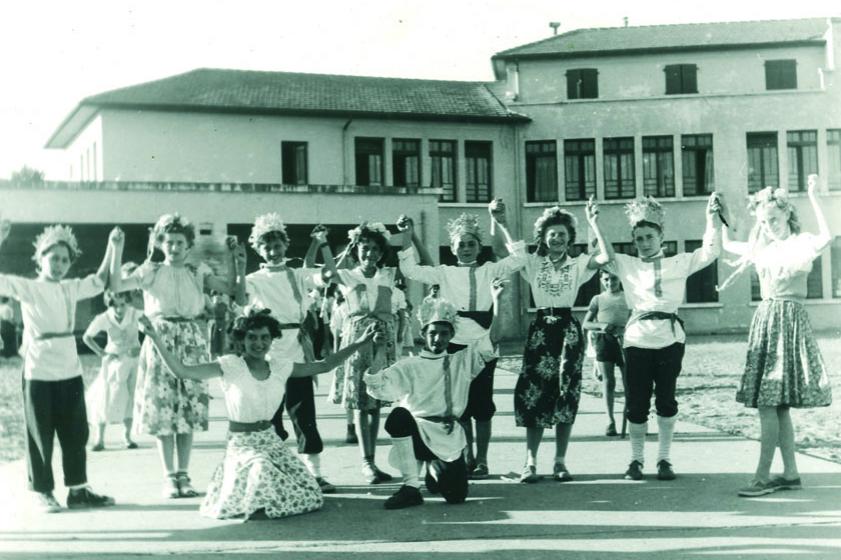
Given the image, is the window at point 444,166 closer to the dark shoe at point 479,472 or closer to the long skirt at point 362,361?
the long skirt at point 362,361

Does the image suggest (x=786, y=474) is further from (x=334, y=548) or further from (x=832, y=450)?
(x=334, y=548)

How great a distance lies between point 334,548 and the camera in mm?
5430

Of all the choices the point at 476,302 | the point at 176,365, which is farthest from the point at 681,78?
the point at 176,365

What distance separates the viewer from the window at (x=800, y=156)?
113ft

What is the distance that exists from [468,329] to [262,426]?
1.76 m

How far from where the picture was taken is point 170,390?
22.4ft

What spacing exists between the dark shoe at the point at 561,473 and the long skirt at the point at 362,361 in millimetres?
1404

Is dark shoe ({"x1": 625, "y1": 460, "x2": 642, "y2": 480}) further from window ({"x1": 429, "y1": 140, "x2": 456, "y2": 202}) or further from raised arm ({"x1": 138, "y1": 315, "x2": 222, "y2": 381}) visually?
window ({"x1": 429, "y1": 140, "x2": 456, "y2": 202})

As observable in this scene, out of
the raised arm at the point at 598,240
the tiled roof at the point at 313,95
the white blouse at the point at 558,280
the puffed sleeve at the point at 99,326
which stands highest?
the tiled roof at the point at 313,95

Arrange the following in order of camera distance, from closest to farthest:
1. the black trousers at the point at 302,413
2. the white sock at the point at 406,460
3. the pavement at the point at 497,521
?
the pavement at the point at 497,521 → the white sock at the point at 406,460 → the black trousers at the point at 302,413

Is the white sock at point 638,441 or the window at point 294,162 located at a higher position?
the window at point 294,162

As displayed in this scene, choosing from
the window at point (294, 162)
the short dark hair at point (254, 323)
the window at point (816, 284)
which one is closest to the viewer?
the short dark hair at point (254, 323)

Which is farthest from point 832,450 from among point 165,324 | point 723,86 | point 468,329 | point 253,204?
point 723,86

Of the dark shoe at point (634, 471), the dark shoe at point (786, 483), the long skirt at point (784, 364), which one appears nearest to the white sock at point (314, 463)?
the dark shoe at point (634, 471)
